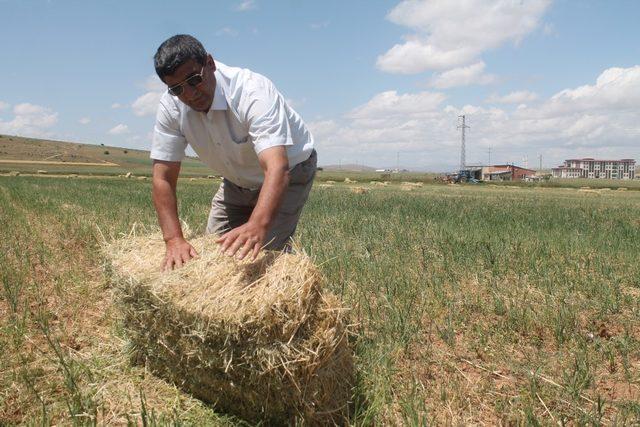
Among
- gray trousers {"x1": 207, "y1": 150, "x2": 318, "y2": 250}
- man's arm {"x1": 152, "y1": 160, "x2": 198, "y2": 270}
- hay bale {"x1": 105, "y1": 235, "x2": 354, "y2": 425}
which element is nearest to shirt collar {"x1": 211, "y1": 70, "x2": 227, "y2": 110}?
man's arm {"x1": 152, "y1": 160, "x2": 198, "y2": 270}

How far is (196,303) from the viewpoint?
2.62 metres

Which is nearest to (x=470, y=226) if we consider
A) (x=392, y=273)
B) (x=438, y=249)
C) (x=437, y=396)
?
→ (x=438, y=249)

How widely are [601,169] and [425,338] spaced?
548 ft

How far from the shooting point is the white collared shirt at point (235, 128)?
3093 mm

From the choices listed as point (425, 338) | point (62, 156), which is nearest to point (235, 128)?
point (425, 338)

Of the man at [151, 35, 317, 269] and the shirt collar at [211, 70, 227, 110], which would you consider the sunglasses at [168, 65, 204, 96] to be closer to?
the man at [151, 35, 317, 269]

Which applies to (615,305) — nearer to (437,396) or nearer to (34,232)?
(437,396)

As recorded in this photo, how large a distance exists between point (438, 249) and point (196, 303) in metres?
5.18

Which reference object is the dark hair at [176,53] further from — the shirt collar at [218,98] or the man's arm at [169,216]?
the man's arm at [169,216]

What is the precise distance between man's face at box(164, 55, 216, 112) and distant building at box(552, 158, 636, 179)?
161963mm

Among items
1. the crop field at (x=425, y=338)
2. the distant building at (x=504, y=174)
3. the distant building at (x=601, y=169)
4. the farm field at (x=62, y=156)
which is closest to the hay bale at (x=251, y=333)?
the crop field at (x=425, y=338)

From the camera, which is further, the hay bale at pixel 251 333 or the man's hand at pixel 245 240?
the man's hand at pixel 245 240

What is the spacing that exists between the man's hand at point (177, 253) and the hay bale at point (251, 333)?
7 cm

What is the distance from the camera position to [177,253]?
3096 millimetres
